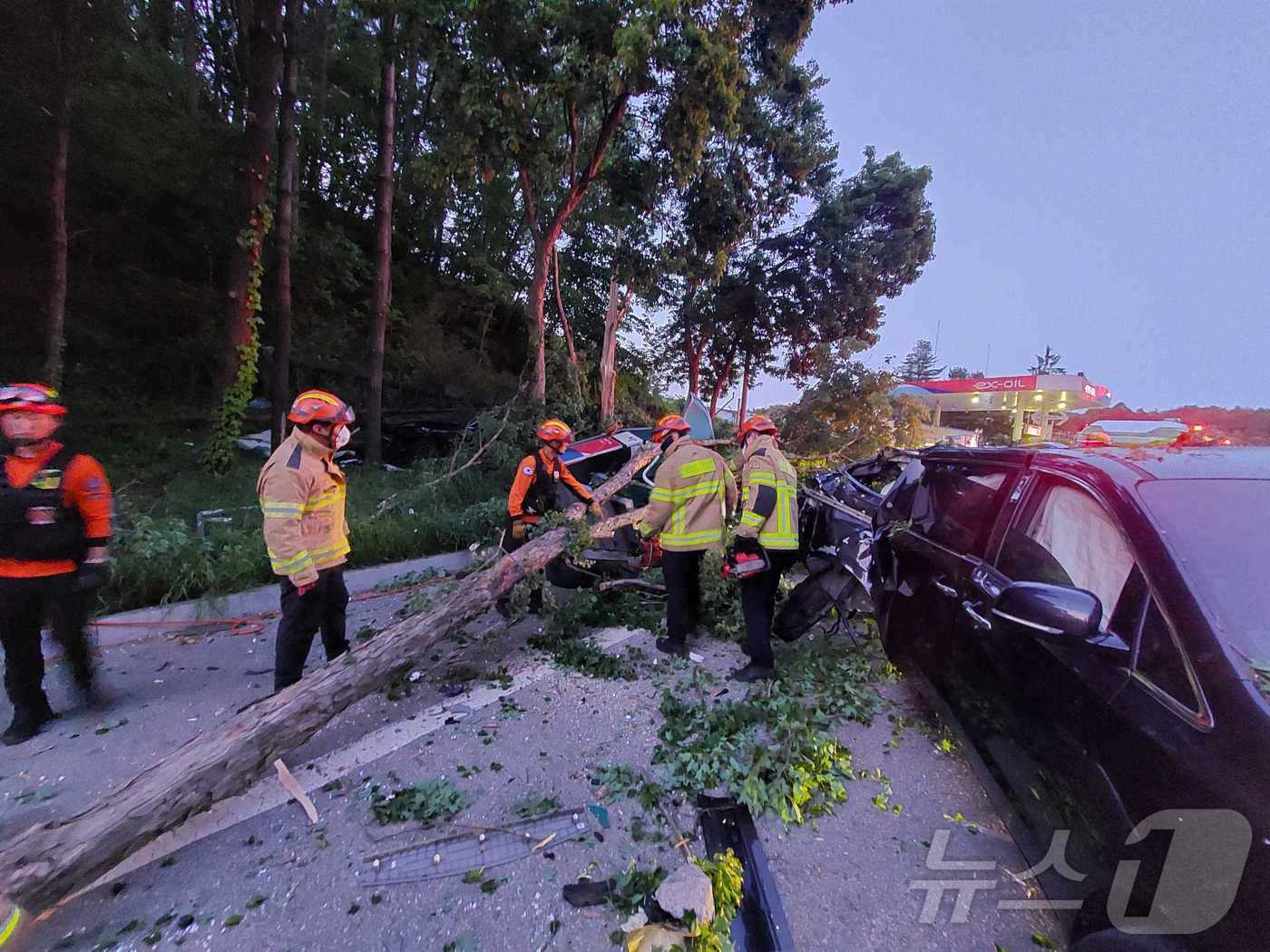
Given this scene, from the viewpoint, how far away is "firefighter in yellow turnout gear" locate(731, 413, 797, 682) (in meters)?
3.56

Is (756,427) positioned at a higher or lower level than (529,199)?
lower

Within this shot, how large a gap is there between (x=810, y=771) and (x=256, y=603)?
4348mm

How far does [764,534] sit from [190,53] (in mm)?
17584

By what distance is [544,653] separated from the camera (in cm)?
415

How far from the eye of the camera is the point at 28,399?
2746 mm

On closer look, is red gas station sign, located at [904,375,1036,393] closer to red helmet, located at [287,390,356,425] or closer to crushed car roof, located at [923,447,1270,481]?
crushed car roof, located at [923,447,1270,481]

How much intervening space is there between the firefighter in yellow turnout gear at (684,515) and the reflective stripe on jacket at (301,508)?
6.54 ft

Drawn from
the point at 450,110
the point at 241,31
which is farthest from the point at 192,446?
the point at 241,31

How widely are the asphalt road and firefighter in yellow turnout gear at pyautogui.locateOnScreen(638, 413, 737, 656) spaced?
1.87 feet

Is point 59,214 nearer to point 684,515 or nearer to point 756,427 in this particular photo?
point 684,515

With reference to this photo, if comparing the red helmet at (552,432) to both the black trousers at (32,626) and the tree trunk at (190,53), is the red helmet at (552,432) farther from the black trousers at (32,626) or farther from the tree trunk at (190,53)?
the tree trunk at (190,53)

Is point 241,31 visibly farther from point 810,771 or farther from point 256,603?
point 810,771

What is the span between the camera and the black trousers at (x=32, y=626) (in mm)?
2793

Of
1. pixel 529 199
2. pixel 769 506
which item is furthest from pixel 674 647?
pixel 529 199
